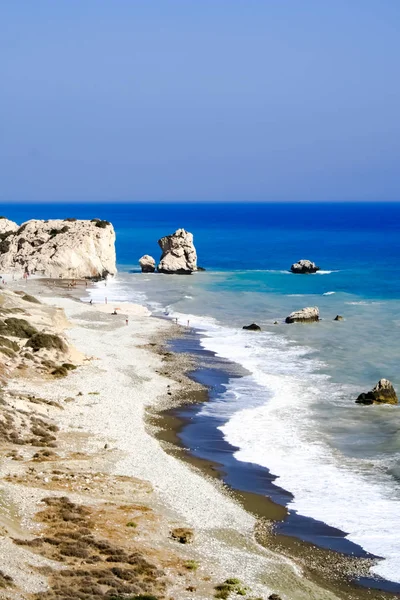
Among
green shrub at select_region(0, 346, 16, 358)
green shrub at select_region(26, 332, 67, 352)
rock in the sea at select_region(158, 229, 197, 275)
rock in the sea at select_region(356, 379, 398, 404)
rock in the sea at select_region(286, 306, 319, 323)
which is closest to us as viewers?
rock in the sea at select_region(356, 379, 398, 404)

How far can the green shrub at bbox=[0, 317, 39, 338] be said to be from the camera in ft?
157

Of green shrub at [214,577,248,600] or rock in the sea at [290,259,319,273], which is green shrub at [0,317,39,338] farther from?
rock in the sea at [290,259,319,273]

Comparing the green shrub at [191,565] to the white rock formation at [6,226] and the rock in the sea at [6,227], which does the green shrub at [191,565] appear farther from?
the white rock formation at [6,226]

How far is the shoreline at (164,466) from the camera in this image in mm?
21125

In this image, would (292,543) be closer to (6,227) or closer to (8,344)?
(8,344)

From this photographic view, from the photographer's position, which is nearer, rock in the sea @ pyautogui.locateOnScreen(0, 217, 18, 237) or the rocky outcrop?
the rocky outcrop

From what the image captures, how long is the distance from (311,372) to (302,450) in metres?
16.0

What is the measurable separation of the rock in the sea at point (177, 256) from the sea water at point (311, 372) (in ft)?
7.37

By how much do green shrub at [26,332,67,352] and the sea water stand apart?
1060 centimetres

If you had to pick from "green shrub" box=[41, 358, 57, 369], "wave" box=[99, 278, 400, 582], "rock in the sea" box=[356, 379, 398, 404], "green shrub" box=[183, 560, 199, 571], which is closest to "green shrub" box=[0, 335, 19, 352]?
"green shrub" box=[41, 358, 57, 369]

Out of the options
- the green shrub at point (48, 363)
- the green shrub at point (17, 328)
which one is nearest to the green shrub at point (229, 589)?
the green shrub at point (48, 363)

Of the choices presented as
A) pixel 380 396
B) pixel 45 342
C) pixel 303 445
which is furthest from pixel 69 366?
pixel 380 396

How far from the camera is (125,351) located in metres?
52.3

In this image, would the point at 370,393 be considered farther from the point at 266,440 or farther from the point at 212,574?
the point at 212,574
